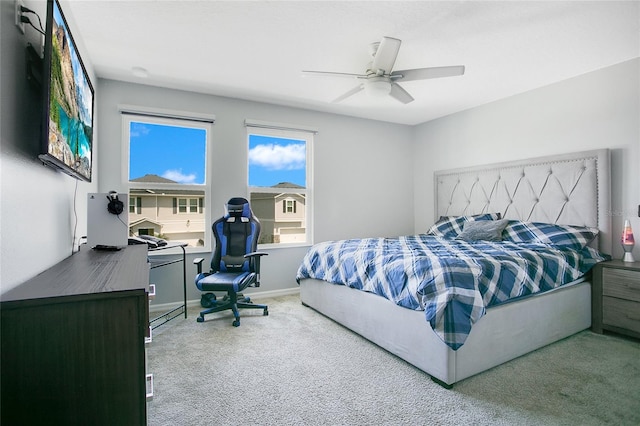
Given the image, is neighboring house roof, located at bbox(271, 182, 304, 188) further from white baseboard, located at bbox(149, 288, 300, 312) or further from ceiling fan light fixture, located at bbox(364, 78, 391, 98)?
ceiling fan light fixture, located at bbox(364, 78, 391, 98)

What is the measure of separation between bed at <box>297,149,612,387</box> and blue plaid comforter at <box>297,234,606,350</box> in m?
0.07

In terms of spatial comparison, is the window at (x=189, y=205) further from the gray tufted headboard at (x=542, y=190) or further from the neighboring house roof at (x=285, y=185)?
the gray tufted headboard at (x=542, y=190)

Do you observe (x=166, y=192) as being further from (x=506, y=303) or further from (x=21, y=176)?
(x=506, y=303)

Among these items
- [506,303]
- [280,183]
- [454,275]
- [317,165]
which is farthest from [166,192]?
[506,303]

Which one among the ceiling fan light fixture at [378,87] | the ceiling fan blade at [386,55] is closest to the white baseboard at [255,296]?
the ceiling fan light fixture at [378,87]

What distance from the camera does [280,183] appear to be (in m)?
4.42

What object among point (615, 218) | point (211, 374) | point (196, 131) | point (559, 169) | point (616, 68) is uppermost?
point (616, 68)

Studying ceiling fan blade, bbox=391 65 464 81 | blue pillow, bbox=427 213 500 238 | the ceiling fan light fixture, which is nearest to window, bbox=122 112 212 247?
the ceiling fan light fixture

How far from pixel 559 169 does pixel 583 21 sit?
1.55 m

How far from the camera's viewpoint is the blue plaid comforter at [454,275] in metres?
1.94

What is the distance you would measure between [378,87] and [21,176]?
241 centimetres

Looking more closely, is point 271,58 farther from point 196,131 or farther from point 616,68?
point 616,68

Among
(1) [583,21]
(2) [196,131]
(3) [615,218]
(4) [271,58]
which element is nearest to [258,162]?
(2) [196,131]

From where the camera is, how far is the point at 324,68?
3.23 metres
